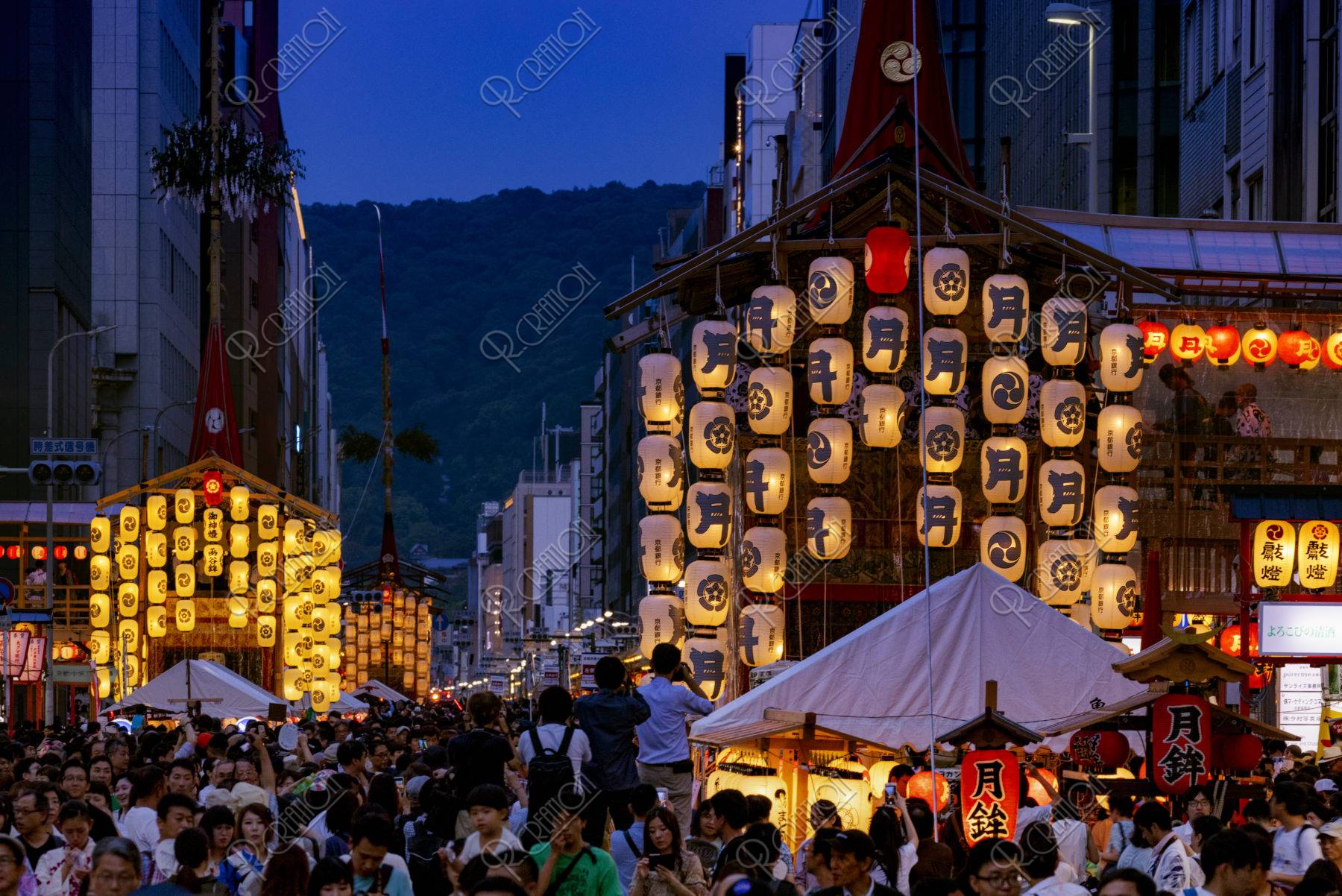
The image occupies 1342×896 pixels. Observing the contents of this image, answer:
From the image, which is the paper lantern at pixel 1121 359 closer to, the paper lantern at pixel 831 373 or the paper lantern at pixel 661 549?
the paper lantern at pixel 831 373

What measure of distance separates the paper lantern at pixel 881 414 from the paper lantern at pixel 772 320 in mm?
1441

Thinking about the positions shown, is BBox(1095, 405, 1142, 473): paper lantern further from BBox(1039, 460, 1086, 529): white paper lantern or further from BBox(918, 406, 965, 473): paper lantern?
BBox(918, 406, 965, 473): paper lantern

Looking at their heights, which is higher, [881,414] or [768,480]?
[881,414]

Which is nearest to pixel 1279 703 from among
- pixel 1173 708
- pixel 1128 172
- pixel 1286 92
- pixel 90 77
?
pixel 1286 92

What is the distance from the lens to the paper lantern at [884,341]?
87.1 ft

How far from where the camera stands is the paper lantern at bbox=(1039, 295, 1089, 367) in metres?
26.9

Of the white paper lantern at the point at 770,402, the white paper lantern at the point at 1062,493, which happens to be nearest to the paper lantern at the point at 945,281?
the white paper lantern at the point at 770,402

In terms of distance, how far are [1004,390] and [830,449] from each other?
263 centimetres

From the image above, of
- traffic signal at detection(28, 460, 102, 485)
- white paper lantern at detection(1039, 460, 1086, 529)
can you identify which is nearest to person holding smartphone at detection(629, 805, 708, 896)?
white paper lantern at detection(1039, 460, 1086, 529)

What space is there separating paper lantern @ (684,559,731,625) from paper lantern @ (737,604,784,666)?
0.50 m

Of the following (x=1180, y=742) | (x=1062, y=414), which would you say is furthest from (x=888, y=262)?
(x=1180, y=742)

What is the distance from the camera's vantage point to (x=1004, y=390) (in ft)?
88.1

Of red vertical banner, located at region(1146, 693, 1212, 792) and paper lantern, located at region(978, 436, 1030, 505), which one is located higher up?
paper lantern, located at region(978, 436, 1030, 505)

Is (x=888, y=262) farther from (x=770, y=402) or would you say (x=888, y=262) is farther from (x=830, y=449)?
(x=830, y=449)
